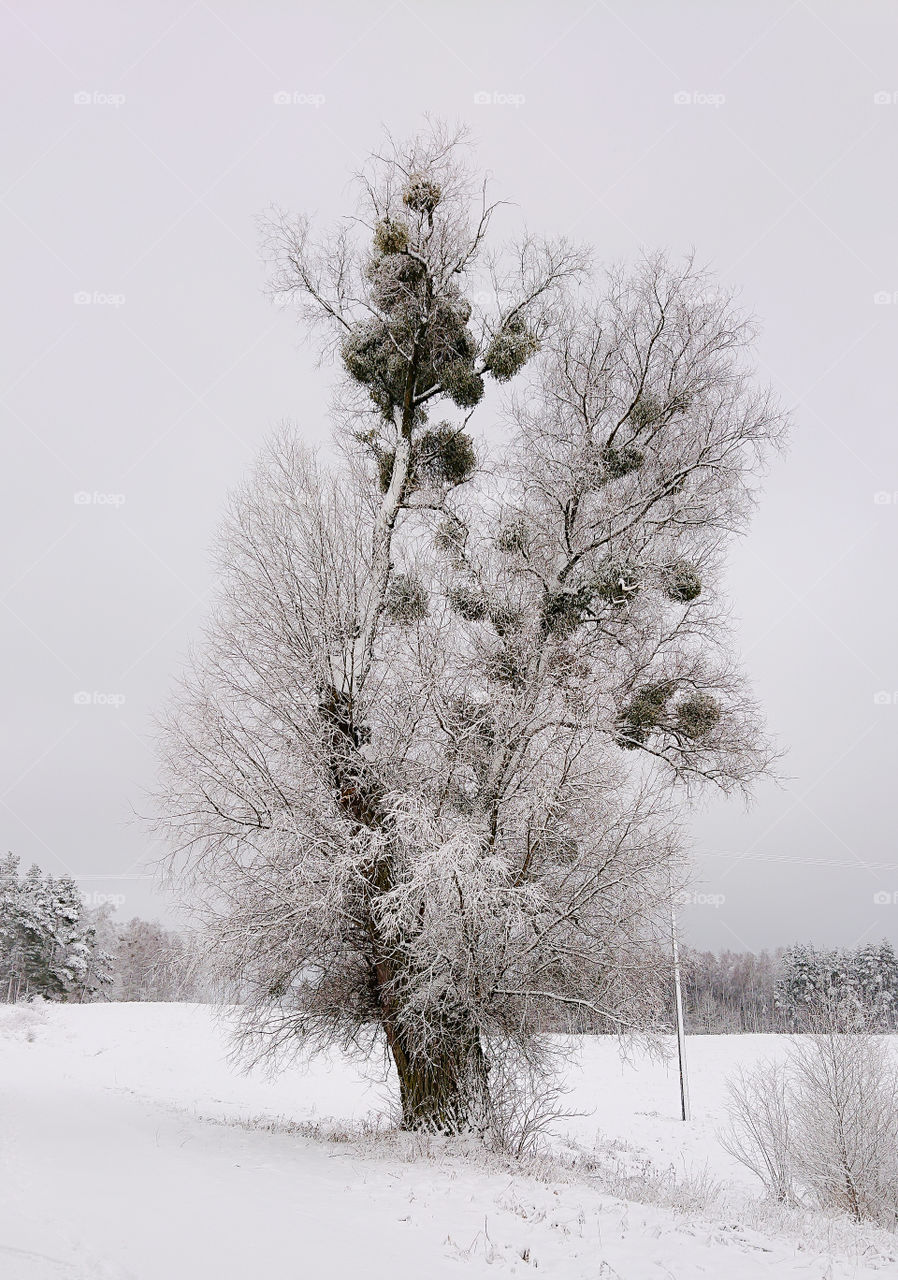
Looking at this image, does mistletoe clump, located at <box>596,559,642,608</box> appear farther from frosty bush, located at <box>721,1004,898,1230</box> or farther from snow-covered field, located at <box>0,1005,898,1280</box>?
frosty bush, located at <box>721,1004,898,1230</box>

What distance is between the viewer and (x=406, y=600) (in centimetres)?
1045

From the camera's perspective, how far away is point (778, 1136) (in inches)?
481

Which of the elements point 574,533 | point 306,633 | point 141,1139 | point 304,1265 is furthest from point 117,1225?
point 574,533

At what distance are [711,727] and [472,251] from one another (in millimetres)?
7467

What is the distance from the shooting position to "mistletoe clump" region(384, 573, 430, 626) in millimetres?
10438

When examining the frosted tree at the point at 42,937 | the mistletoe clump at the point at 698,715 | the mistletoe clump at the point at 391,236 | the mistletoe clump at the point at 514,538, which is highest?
the mistletoe clump at the point at 391,236

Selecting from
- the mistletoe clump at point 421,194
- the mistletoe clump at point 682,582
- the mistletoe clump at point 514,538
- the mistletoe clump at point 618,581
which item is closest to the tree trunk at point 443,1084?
the mistletoe clump at point 618,581

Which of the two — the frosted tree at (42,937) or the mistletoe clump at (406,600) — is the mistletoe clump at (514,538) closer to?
the mistletoe clump at (406,600)

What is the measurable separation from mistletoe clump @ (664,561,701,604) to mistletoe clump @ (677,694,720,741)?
4.57 ft

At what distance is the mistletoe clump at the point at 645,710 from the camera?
34.8 ft

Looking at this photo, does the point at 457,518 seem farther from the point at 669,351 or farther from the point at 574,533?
the point at 669,351

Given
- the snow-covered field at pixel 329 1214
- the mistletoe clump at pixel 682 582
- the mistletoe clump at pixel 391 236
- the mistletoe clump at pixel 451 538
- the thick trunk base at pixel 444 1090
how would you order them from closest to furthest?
the snow-covered field at pixel 329 1214, the thick trunk base at pixel 444 1090, the mistletoe clump at pixel 391 236, the mistletoe clump at pixel 682 582, the mistletoe clump at pixel 451 538

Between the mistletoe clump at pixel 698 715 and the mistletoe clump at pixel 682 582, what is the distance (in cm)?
139

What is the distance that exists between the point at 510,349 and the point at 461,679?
4618 mm
